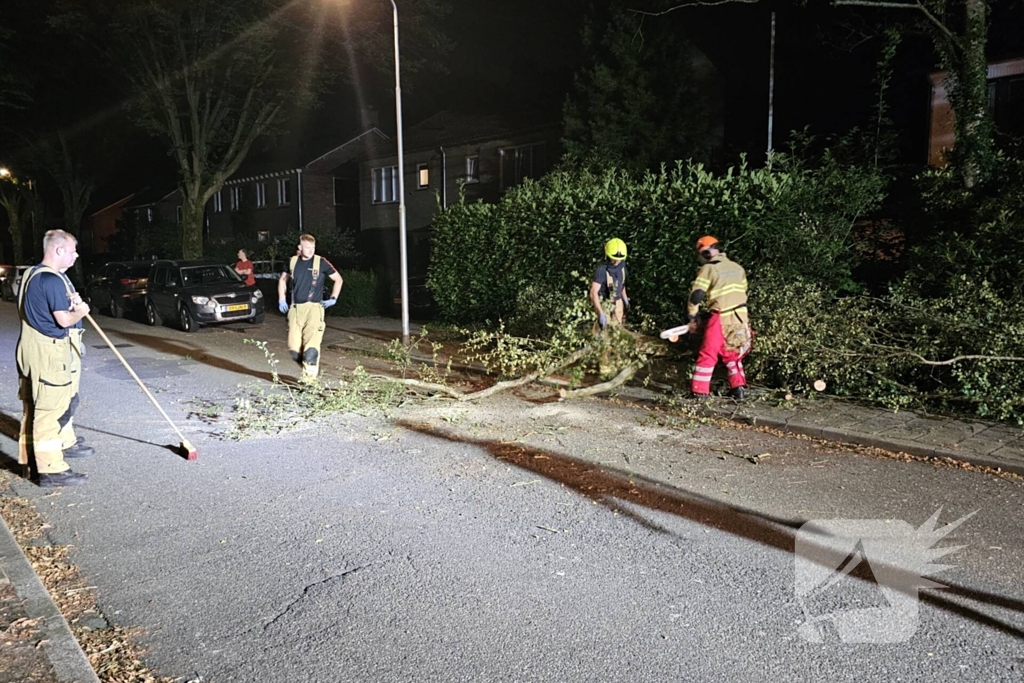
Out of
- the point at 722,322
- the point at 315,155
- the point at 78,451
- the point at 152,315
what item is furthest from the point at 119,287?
the point at 315,155

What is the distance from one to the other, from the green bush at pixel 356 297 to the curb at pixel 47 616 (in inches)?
586

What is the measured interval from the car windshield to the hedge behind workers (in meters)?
8.44

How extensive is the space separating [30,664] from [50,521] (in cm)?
229

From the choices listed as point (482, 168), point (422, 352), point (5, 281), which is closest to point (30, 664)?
point (422, 352)

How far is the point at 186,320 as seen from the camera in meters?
16.8

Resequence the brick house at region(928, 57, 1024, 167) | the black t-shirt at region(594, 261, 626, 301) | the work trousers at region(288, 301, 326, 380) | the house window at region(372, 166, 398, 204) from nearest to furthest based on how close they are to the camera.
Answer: the work trousers at region(288, 301, 326, 380)
the black t-shirt at region(594, 261, 626, 301)
the brick house at region(928, 57, 1024, 167)
the house window at region(372, 166, 398, 204)

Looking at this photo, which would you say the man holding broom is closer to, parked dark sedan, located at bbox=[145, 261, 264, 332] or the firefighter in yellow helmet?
the firefighter in yellow helmet

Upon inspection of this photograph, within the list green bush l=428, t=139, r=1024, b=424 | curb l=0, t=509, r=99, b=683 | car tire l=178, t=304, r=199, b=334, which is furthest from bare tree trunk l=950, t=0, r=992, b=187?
car tire l=178, t=304, r=199, b=334

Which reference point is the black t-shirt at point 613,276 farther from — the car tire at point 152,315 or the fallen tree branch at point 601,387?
the car tire at point 152,315

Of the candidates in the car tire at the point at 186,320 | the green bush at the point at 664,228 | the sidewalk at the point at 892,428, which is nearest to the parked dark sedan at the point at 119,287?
the car tire at the point at 186,320

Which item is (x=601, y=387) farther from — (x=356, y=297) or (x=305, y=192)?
(x=305, y=192)

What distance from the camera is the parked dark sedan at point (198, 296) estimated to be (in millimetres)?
16450

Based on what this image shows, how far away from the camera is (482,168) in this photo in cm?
2977

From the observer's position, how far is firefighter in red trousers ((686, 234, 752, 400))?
8281 millimetres
